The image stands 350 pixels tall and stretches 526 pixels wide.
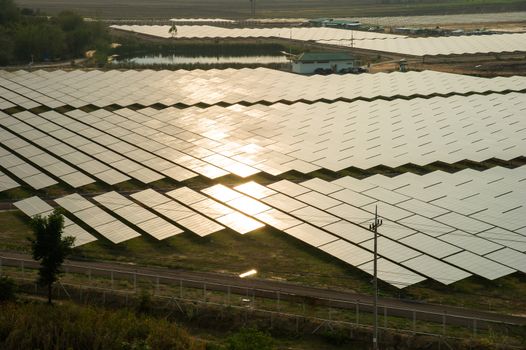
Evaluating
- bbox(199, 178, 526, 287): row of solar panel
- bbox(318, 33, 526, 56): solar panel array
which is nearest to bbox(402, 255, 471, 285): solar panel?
bbox(199, 178, 526, 287): row of solar panel

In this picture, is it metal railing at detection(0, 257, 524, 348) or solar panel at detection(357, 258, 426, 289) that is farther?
solar panel at detection(357, 258, 426, 289)

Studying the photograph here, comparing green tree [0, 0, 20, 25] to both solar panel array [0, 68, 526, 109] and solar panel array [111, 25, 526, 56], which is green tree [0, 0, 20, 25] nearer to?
solar panel array [111, 25, 526, 56]

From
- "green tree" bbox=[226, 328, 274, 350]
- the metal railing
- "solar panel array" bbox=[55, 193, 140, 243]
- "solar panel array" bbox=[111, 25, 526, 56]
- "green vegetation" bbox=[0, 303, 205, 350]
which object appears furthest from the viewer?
"solar panel array" bbox=[111, 25, 526, 56]

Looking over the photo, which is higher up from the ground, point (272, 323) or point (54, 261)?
point (54, 261)

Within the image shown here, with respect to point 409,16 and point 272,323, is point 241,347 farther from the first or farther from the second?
point 409,16

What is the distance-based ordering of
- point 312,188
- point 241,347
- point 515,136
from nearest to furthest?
point 241,347, point 312,188, point 515,136

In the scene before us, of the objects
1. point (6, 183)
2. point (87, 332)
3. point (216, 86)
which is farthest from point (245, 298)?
point (216, 86)

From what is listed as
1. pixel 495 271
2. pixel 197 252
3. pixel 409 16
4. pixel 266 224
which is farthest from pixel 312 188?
pixel 409 16
